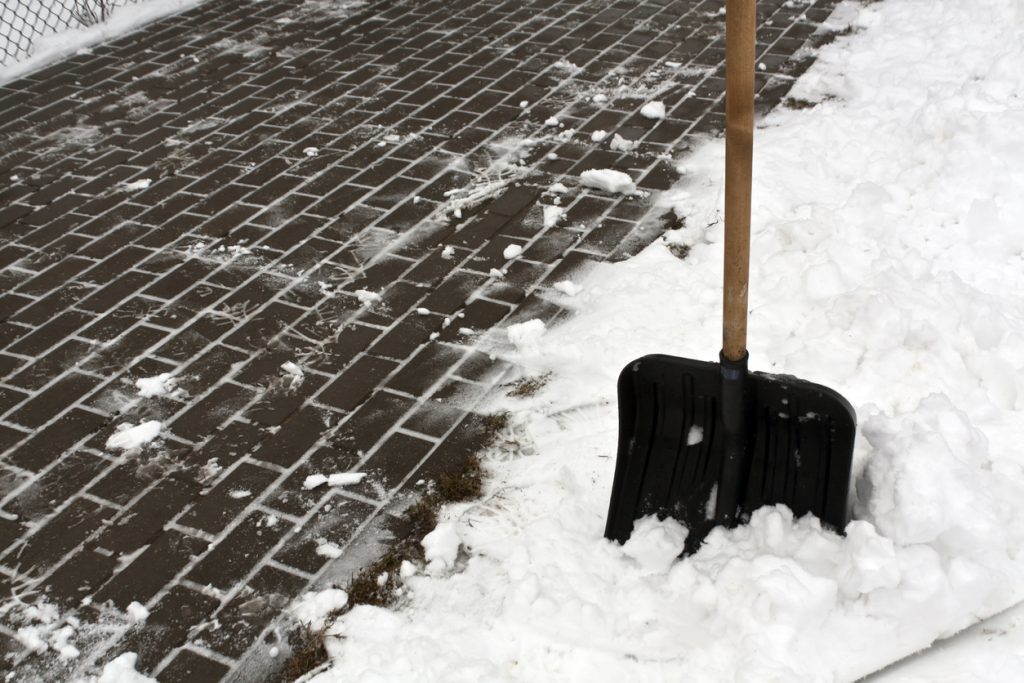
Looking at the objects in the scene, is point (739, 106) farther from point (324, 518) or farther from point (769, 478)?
point (324, 518)

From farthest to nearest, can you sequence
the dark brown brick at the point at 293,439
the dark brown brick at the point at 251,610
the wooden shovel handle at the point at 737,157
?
the dark brown brick at the point at 293,439 < the dark brown brick at the point at 251,610 < the wooden shovel handle at the point at 737,157

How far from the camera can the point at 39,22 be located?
9.21 m

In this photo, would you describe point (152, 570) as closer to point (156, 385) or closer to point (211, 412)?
point (211, 412)

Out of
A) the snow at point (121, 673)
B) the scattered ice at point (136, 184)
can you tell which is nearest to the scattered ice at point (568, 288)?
the snow at point (121, 673)

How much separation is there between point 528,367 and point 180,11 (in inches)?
244

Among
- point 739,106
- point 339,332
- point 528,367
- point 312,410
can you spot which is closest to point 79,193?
point 339,332

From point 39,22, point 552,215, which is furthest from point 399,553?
point 39,22

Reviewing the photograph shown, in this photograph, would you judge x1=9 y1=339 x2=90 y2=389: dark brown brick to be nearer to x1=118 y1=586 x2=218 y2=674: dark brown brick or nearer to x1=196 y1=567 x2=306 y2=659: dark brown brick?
x1=118 y1=586 x2=218 y2=674: dark brown brick

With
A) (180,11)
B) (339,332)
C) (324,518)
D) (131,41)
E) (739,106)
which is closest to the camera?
(739,106)

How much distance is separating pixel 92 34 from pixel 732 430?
23.5 ft

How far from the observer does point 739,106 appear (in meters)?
2.38

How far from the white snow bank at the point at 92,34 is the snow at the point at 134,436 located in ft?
16.2

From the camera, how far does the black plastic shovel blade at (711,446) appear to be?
2.57 meters

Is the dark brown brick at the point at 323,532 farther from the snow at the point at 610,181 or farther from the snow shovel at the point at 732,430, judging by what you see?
the snow at the point at 610,181
